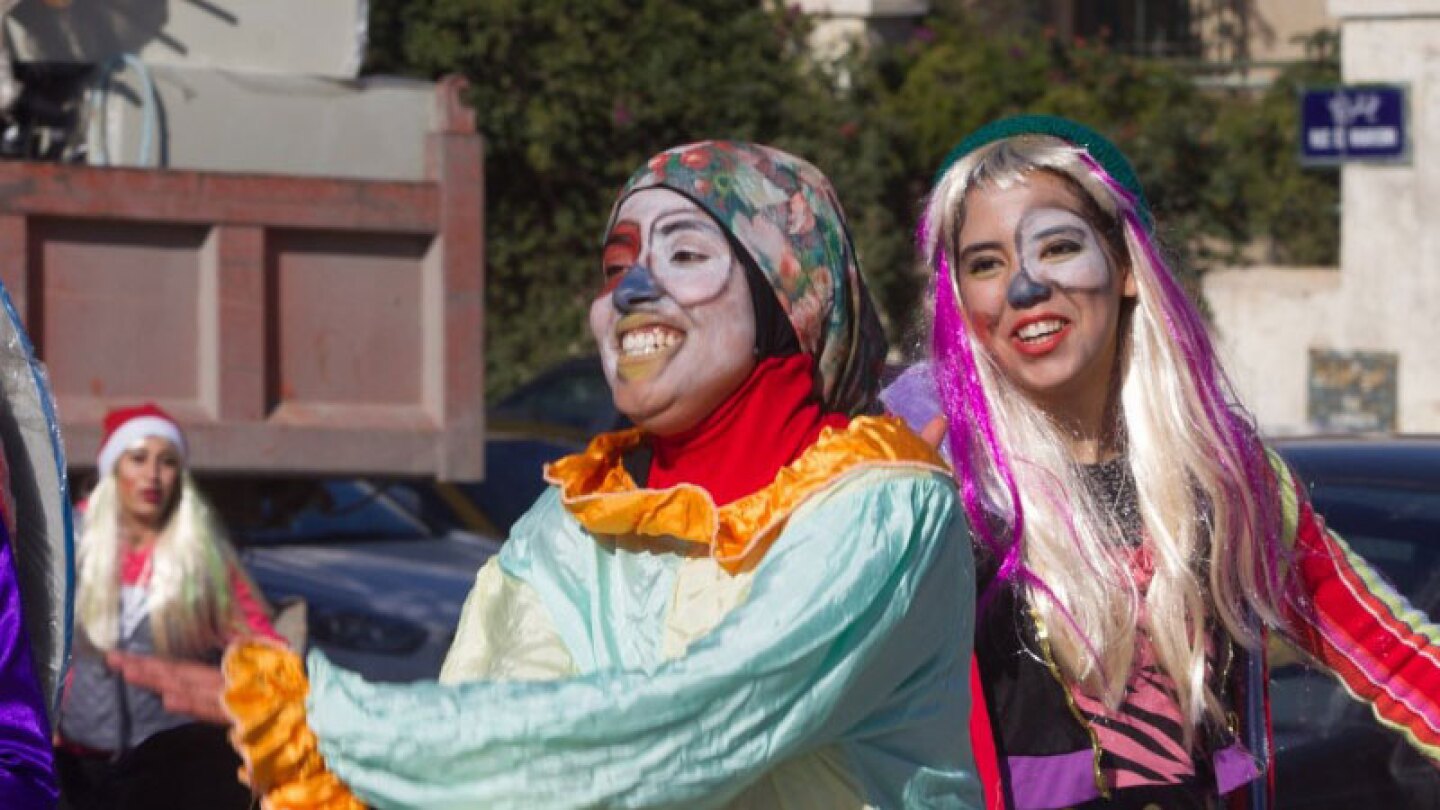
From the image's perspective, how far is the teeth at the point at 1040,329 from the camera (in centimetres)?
352

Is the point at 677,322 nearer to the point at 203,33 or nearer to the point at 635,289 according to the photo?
the point at 635,289

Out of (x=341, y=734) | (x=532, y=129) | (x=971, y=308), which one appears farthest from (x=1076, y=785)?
(x=532, y=129)

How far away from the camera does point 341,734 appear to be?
8.19ft

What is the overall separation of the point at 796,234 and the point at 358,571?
5.94 metres

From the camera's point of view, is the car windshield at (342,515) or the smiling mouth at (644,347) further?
the car windshield at (342,515)

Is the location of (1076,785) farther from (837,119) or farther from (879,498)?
(837,119)

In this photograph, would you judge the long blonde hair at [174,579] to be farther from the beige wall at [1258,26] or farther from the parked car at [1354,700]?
the beige wall at [1258,26]

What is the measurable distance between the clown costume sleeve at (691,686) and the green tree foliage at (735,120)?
424 inches

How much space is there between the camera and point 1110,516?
3.51 meters

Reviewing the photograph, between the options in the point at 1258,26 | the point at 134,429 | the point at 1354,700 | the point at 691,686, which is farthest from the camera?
the point at 1258,26

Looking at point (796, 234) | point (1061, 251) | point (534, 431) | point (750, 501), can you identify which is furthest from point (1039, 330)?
point (534, 431)

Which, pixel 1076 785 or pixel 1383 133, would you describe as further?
pixel 1383 133

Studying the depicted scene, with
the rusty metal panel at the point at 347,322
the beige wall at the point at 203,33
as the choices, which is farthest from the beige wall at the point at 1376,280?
the beige wall at the point at 203,33

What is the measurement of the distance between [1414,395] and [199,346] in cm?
1007
